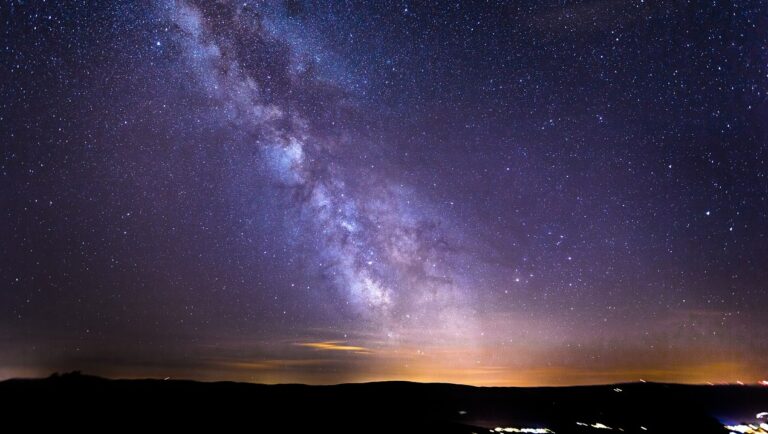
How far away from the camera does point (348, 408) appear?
2172 inches

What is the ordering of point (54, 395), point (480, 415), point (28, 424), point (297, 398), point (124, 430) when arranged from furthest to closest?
point (480, 415) < point (297, 398) < point (54, 395) < point (124, 430) < point (28, 424)

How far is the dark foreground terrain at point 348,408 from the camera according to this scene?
107ft

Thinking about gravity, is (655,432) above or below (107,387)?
below

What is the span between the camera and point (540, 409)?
75.9 meters

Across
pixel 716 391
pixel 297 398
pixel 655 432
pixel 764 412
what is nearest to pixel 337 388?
pixel 297 398

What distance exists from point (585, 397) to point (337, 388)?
1695 inches

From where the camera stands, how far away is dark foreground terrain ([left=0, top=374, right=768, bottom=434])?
32.8 metres

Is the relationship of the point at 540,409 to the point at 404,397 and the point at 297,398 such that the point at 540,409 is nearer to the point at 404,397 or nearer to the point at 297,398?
the point at 404,397

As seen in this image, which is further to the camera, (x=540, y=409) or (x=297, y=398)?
(x=540, y=409)

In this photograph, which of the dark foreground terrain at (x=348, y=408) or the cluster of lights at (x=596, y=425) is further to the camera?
the cluster of lights at (x=596, y=425)

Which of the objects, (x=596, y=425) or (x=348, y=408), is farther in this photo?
(x=348, y=408)

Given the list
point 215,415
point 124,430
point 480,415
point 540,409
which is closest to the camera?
point 124,430

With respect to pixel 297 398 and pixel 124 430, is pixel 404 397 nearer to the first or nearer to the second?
pixel 297 398

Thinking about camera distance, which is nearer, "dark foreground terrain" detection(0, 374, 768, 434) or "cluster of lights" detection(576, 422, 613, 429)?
"dark foreground terrain" detection(0, 374, 768, 434)
